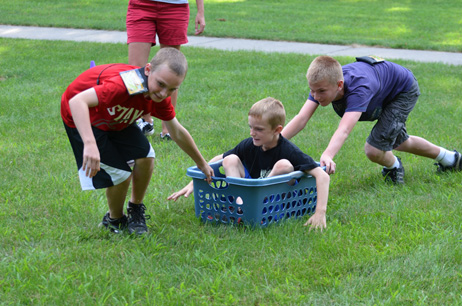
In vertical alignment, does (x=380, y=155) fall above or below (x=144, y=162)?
below

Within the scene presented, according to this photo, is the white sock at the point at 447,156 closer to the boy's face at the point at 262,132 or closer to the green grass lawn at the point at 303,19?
Result: the boy's face at the point at 262,132

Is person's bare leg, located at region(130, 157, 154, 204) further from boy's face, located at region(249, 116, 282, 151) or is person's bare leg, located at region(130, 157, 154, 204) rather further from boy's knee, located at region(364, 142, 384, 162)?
boy's knee, located at region(364, 142, 384, 162)

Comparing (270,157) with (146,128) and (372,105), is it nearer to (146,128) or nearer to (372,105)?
(372,105)

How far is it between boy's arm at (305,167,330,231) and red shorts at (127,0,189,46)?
2.55m

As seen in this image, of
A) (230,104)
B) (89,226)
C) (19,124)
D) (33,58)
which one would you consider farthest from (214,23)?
(89,226)

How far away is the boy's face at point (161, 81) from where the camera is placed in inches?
121

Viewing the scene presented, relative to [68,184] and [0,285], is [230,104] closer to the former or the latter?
[68,184]

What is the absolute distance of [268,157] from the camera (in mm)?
3832

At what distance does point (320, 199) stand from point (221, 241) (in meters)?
0.65

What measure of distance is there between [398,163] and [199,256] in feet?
6.70

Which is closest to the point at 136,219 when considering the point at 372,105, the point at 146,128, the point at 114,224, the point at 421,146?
the point at 114,224

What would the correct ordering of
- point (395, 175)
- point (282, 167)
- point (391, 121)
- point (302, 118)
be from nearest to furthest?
point (282, 167) → point (302, 118) → point (391, 121) → point (395, 175)

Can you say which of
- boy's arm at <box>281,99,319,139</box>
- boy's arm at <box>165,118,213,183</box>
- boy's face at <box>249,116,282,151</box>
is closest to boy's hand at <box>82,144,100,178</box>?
boy's arm at <box>165,118,213,183</box>

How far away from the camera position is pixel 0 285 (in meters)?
2.87
